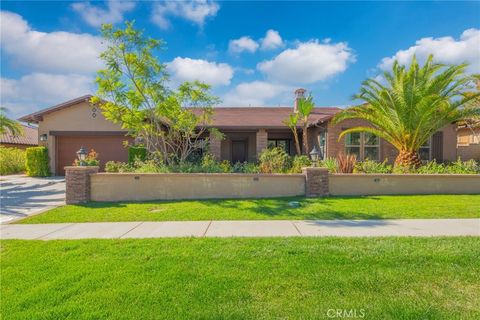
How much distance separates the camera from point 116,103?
35.0 ft

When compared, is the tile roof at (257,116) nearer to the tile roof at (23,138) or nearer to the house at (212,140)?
the house at (212,140)

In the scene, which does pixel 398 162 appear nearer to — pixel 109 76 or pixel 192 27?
pixel 192 27

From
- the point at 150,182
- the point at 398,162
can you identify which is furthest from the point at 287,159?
the point at 150,182

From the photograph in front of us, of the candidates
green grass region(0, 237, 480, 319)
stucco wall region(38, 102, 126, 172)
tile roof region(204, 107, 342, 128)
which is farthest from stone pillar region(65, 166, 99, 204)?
tile roof region(204, 107, 342, 128)

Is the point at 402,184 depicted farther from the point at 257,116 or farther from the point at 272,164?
the point at 257,116

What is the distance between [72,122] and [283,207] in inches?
618

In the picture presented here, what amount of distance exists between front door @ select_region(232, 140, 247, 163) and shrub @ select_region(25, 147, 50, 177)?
1250cm

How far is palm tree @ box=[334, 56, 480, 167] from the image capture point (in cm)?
1098

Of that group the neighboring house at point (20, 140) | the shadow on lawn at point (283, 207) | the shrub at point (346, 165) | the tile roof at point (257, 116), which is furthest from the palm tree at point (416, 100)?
the neighboring house at point (20, 140)

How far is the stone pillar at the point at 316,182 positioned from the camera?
371 inches

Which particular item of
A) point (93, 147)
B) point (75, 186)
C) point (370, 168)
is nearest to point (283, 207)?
point (370, 168)

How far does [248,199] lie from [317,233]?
4.15m

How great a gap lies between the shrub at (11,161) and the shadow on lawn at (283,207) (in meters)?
14.9

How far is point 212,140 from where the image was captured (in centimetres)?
1805
